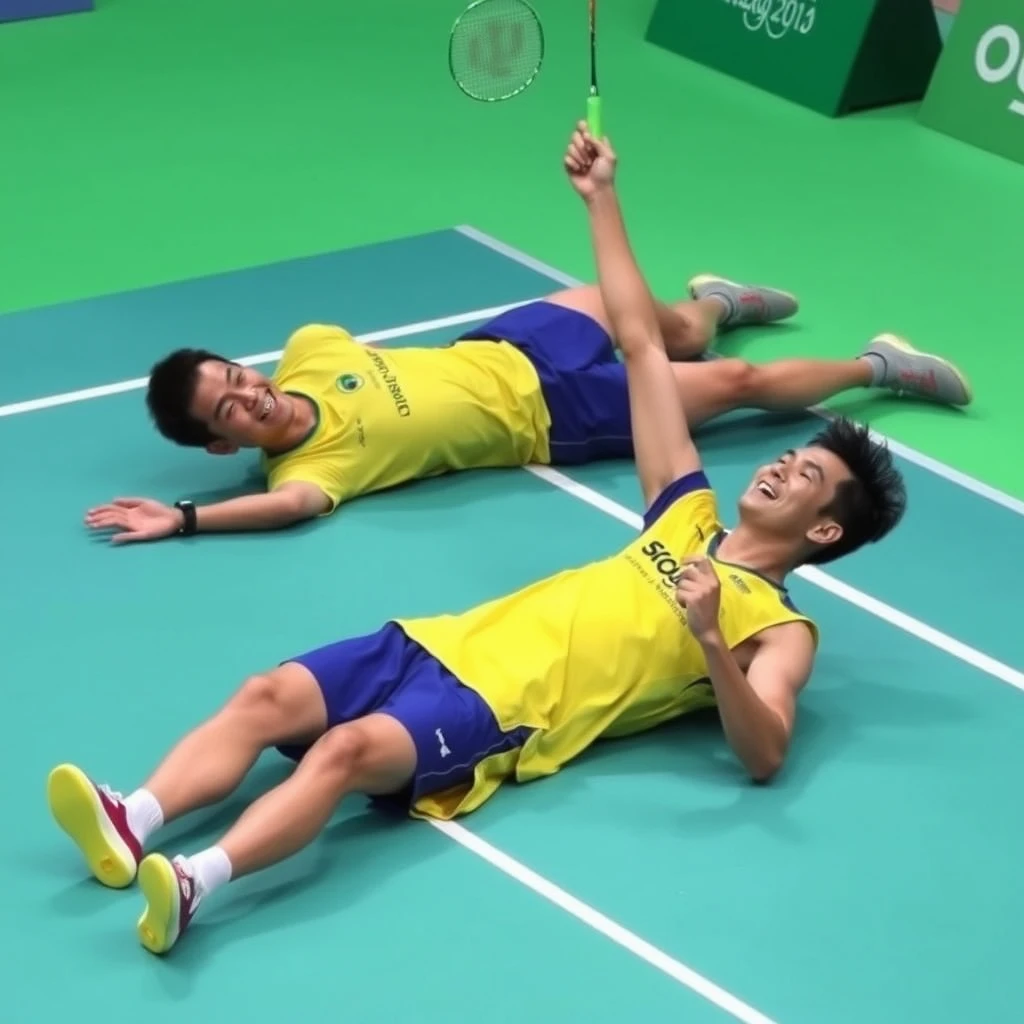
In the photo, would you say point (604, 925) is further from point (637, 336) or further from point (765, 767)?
point (637, 336)

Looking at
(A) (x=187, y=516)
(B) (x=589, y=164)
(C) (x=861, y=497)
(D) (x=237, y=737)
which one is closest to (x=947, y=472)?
(C) (x=861, y=497)

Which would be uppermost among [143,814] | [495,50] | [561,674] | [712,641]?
[495,50]

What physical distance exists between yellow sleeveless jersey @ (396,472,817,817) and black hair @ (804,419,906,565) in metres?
0.22

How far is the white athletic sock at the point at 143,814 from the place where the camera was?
15.3ft

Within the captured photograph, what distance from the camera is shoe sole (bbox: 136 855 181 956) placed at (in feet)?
14.2

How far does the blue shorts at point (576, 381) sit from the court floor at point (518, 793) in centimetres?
9

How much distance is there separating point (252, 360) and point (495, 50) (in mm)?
1409

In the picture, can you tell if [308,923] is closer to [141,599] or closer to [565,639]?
[565,639]

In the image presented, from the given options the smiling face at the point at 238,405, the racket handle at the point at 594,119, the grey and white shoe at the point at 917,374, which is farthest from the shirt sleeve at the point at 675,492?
the grey and white shoe at the point at 917,374

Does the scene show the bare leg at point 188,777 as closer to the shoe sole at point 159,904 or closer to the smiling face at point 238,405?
the shoe sole at point 159,904

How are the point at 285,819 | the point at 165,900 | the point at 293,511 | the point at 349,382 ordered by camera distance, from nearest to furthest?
the point at 165,900 → the point at 285,819 → the point at 293,511 → the point at 349,382

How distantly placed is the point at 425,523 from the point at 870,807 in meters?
1.74

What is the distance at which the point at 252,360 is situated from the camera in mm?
7129

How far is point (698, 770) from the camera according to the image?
17.1 feet
